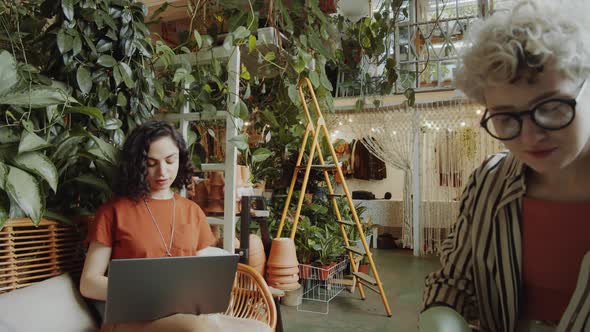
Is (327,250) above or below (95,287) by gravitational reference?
below

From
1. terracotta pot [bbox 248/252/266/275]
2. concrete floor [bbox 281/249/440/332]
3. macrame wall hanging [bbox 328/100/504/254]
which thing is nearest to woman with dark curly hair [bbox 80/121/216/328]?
terracotta pot [bbox 248/252/266/275]

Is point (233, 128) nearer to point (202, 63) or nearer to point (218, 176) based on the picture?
point (218, 176)

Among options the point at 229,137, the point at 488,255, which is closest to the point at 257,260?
the point at 229,137

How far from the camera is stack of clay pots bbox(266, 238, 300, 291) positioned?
96.2 inches

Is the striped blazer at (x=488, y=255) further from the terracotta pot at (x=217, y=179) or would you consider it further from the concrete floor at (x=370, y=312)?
the concrete floor at (x=370, y=312)

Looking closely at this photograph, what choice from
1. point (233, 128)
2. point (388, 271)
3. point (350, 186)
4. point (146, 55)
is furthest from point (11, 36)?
point (350, 186)

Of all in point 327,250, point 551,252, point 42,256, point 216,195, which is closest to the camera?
point 551,252

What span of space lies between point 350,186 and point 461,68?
6.78 m

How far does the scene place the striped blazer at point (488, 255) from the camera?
0.76m

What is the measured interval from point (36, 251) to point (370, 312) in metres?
2.51

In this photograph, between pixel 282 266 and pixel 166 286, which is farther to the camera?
pixel 282 266

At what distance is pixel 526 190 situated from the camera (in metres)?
0.78

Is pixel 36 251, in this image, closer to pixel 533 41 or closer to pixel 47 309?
pixel 47 309

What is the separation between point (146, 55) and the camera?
1720mm
